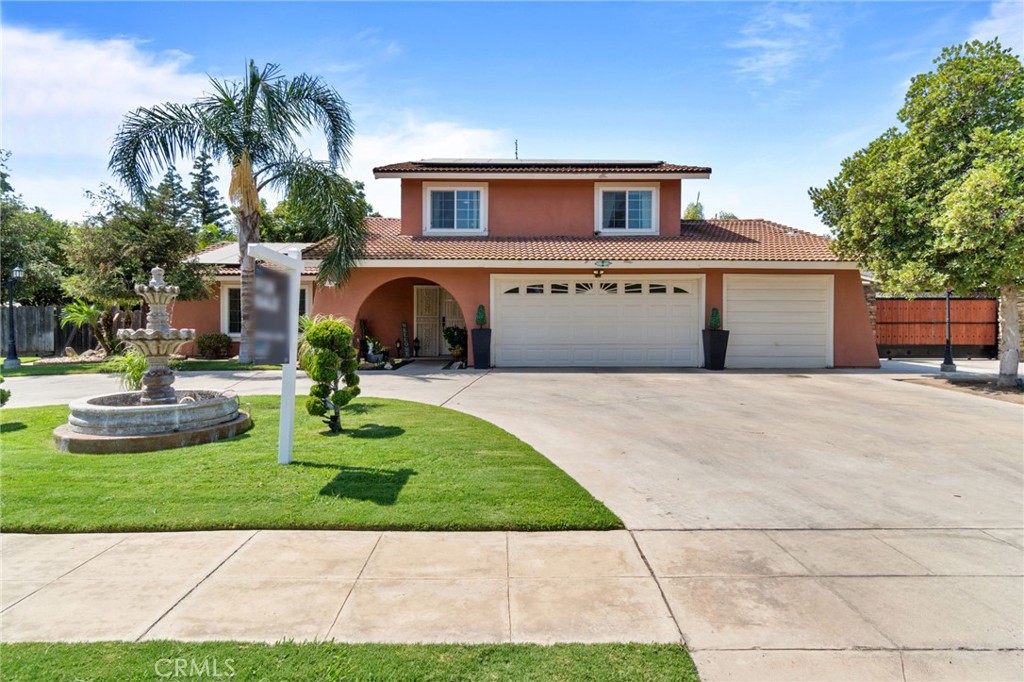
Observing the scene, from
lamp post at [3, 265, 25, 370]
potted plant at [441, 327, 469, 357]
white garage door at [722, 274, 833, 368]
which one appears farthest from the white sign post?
lamp post at [3, 265, 25, 370]

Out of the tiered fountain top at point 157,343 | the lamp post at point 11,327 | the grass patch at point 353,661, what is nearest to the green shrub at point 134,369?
the tiered fountain top at point 157,343

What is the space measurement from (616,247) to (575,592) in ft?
43.1

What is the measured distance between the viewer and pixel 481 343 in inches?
592

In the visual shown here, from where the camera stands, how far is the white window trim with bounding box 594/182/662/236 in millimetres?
17000

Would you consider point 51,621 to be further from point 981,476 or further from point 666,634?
point 981,476

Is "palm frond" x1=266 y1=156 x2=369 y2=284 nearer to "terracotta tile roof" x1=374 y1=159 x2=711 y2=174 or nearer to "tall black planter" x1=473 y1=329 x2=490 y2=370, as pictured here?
"terracotta tile roof" x1=374 y1=159 x2=711 y2=174

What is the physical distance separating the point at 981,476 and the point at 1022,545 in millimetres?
2004

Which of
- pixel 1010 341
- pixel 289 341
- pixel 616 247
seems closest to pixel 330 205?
pixel 616 247

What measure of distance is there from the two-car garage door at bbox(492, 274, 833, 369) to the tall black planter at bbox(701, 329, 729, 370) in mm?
535

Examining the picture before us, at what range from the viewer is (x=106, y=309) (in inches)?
692

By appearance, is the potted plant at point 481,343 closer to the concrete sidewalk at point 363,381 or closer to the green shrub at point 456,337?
the concrete sidewalk at point 363,381

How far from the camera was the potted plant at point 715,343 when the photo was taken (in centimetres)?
1480

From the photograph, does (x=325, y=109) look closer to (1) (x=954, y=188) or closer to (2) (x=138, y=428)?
(2) (x=138, y=428)

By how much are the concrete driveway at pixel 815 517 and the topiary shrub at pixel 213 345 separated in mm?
7503
